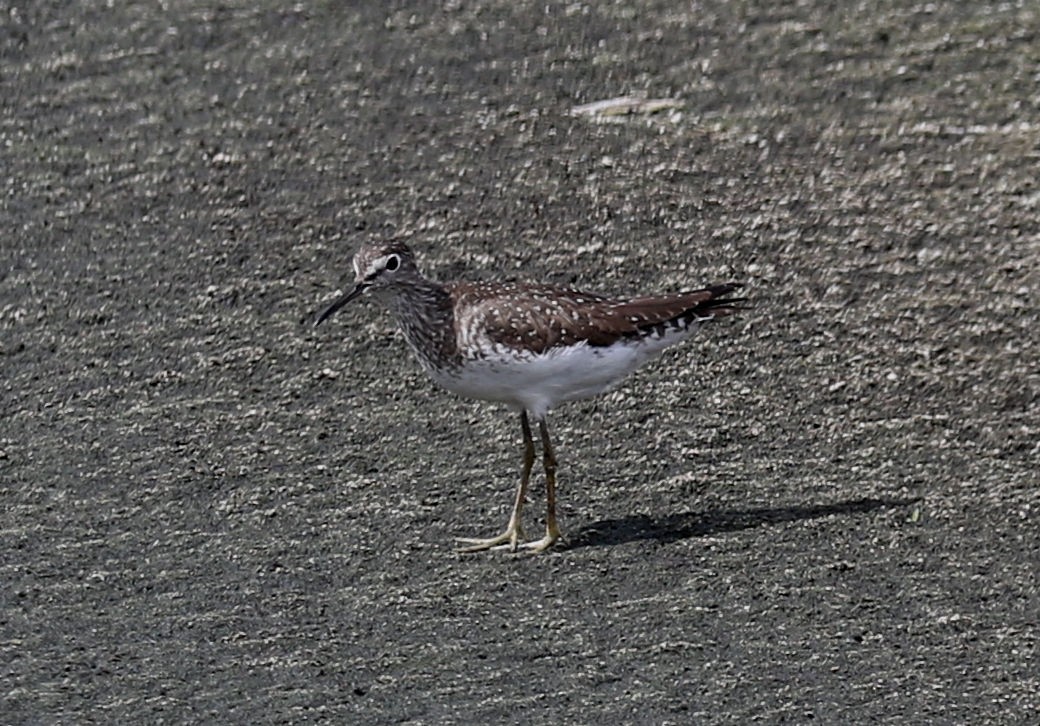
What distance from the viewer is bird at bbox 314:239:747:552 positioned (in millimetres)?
6957

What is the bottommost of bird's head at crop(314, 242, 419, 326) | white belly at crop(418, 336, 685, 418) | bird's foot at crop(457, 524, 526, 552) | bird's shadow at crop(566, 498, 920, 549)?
bird's shadow at crop(566, 498, 920, 549)

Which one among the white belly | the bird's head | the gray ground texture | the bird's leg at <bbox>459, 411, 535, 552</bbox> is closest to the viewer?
the gray ground texture

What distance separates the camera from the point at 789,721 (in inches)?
234

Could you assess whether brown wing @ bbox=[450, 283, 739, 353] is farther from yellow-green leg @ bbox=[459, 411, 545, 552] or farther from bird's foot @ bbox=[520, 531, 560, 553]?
bird's foot @ bbox=[520, 531, 560, 553]

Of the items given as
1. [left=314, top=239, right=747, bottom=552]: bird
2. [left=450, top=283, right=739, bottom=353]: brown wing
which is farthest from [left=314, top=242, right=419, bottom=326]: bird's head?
[left=450, top=283, right=739, bottom=353]: brown wing

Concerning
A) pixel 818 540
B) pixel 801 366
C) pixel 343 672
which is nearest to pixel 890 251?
pixel 801 366

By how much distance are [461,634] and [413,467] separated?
126 cm

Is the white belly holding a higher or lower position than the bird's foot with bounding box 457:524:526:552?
higher

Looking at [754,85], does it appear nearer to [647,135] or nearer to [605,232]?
[647,135]

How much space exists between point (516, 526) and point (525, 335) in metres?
0.71

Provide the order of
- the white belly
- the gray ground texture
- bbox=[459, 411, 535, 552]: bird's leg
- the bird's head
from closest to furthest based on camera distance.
Answer: the gray ground texture, the white belly, bbox=[459, 411, 535, 552]: bird's leg, the bird's head

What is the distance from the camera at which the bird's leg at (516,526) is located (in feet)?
23.1

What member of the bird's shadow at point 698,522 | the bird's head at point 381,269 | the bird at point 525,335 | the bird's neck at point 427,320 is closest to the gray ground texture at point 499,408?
the bird's shadow at point 698,522

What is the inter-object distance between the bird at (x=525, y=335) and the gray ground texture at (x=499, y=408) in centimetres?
48
